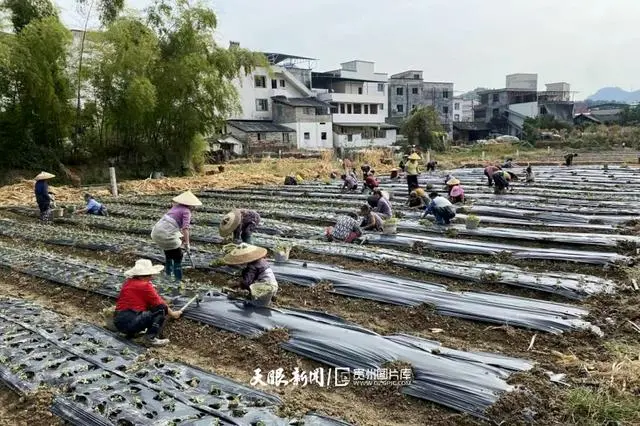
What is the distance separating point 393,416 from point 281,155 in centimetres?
2635

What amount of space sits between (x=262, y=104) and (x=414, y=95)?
18.2 m

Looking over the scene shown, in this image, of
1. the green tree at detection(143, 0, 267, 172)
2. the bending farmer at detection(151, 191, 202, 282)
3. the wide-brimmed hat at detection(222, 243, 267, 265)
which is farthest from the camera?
the green tree at detection(143, 0, 267, 172)

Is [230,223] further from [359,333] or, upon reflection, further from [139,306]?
[359,333]

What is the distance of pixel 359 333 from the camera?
4.28 metres

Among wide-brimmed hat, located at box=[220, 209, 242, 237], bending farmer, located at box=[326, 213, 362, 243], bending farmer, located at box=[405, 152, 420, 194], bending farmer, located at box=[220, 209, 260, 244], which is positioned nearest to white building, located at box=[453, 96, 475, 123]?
bending farmer, located at box=[405, 152, 420, 194]

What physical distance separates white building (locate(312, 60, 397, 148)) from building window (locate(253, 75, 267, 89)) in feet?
14.9

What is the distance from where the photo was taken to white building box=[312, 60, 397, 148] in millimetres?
38781

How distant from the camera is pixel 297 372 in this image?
12.7ft

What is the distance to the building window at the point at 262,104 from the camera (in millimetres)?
37031

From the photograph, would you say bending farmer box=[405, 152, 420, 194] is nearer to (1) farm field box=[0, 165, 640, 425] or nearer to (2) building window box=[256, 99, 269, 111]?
(1) farm field box=[0, 165, 640, 425]

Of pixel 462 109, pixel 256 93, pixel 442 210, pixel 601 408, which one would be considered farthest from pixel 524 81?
pixel 601 408

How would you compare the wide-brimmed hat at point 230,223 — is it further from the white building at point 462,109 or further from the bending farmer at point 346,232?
the white building at point 462,109

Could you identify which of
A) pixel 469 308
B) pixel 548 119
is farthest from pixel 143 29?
pixel 548 119

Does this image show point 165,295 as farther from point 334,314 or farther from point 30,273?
point 30,273
